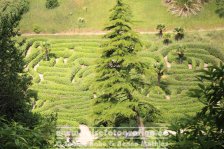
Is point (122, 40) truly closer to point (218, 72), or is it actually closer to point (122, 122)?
point (122, 122)

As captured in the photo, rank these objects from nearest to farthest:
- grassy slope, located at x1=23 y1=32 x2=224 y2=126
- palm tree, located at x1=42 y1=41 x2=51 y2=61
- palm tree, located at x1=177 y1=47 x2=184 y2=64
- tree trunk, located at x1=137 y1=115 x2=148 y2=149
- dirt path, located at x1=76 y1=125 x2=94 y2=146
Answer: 1. tree trunk, located at x1=137 y1=115 x2=148 y2=149
2. dirt path, located at x1=76 y1=125 x2=94 y2=146
3. grassy slope, located at x1=23 y1=32 x2=224 y2=126
4. palm tree, located at x1=177 y1=47 x2=184 y2=64
5. palm tree, located at x1=42 y1=41 x2=51 y2=61

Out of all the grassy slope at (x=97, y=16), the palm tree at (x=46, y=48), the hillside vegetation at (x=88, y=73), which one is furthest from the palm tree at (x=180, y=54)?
the palm tree at (x=46, y=48)

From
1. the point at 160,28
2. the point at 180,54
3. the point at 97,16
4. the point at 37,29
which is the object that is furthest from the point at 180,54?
the point at 37,29

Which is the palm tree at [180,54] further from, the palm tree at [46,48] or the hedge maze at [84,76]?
the palm tree at [46,48]

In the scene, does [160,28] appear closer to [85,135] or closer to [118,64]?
[85,135]

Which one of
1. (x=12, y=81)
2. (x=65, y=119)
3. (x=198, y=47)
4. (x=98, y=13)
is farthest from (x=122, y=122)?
(x=98, y=13)

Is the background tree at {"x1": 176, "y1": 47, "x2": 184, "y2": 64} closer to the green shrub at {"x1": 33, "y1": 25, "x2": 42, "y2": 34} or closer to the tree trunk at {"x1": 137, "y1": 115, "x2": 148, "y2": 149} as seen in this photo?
the tree trunk at {"x1": 137, "y1": 115, "x2": 148, "y2": 149}

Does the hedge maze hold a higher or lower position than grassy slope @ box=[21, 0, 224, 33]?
lower

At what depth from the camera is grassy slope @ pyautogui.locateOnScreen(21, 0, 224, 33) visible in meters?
54.0

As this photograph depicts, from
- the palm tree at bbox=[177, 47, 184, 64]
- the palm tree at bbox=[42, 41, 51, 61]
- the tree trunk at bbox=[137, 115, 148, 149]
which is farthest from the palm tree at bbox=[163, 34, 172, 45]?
the tree trunk at bbox=[137, 115, 148, 149]

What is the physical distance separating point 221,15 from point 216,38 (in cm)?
528

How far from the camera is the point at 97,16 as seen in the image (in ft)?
187

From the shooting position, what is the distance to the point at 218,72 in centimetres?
947

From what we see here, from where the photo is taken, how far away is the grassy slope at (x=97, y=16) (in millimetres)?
54031
